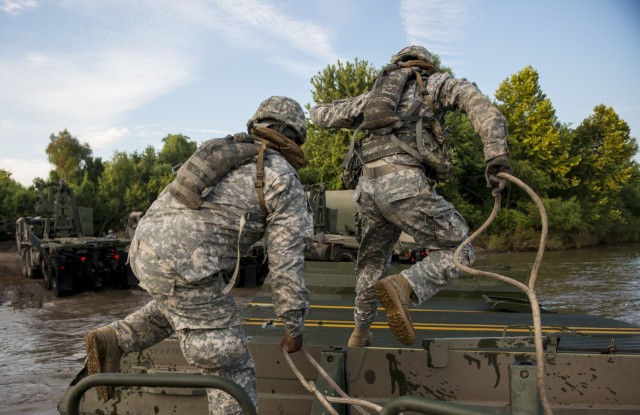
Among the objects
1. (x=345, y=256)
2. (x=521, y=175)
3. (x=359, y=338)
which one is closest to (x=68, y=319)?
(x=345, y=256)

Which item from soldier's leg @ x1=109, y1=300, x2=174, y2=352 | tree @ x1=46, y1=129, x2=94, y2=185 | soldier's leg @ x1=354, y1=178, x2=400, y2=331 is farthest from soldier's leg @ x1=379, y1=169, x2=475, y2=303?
tree @ x1=46, y1=129, x2=94, y2=185

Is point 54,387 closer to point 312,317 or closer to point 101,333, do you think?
point 312,317

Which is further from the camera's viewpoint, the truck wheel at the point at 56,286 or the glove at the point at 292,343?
the truck wheel at the point at 56,286

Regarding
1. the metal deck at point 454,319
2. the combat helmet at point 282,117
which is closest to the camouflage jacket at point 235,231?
the combat helmet at point 282,117

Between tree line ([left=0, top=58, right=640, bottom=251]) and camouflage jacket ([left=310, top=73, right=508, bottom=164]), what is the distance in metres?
23.9

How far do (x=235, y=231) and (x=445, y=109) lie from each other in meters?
1.65

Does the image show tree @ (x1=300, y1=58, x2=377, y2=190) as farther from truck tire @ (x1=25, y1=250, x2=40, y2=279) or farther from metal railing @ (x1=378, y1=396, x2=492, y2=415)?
metal railing @ (x1=378, y1=396, x2=492, y2=415)

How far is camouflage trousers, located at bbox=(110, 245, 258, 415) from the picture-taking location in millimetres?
2807

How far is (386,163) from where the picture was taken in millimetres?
3736

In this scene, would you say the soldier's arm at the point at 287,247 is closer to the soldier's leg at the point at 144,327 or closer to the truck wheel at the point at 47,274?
the soldier's leg at the point at 144,327

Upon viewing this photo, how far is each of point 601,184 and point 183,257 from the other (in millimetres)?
37906

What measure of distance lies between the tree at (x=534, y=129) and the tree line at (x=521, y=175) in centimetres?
6

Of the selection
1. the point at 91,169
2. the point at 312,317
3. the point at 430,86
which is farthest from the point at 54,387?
the point at 91,169

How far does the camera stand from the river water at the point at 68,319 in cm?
605
